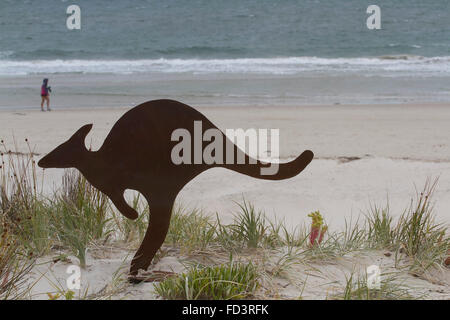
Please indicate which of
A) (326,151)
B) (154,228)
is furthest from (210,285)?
(326,151)

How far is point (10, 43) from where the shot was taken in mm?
33125

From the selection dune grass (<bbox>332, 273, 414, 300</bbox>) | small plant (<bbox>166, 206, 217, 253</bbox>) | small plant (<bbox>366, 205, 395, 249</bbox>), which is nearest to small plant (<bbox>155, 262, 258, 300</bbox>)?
dune grass (<bbox>332, 273, 414, 300</bbox>)

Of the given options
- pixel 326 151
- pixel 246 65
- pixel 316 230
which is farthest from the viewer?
pixel 246 65

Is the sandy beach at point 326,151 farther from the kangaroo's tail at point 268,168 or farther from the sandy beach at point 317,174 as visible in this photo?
the kangaroo's tail at point 268,168

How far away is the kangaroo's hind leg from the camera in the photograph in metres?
3.48

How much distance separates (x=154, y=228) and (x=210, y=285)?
1.75 ft

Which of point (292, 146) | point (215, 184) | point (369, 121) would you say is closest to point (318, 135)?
point (292, 146)

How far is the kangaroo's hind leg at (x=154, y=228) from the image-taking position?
3479mm

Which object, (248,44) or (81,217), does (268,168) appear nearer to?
(81,217)

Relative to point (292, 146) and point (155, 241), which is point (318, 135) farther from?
point (155, 241)

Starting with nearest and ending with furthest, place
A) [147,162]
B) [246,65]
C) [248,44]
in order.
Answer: [147,162] < [246,65] < [248,44]

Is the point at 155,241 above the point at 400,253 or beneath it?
above

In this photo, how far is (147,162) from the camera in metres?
3.44
